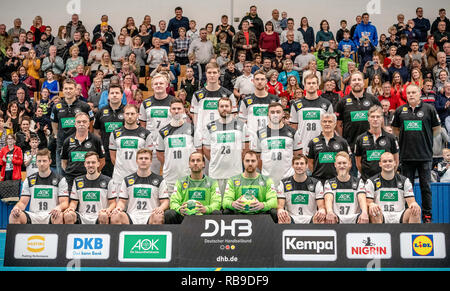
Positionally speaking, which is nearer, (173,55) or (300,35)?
(173,55)

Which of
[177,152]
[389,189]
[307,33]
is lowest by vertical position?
[389,189]

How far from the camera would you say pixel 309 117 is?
8.77 meters

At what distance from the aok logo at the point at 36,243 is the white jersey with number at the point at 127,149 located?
2.01 metres

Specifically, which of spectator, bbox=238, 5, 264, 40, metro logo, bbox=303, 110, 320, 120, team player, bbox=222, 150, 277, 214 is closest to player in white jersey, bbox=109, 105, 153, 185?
team player, bbox=222, 150, 277, 214

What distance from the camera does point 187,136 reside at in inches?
327

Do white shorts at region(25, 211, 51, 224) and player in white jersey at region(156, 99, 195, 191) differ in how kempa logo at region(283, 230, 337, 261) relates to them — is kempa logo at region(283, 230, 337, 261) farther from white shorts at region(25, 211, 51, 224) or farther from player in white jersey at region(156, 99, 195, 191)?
white shorts at region(25, 211, 51, 224)

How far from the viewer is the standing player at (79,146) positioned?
27.8 feet

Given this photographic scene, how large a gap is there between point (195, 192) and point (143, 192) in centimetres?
81

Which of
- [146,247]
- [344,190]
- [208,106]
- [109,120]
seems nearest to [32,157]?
[109,120]

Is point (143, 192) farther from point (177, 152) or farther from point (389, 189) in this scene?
point (389, 189)
